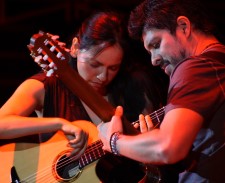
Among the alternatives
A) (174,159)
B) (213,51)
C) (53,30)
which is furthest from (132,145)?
(53,30)

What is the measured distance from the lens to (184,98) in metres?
1.48

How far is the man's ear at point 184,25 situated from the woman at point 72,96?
0.67 m

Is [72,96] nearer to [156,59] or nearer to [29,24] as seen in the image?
[156,59]

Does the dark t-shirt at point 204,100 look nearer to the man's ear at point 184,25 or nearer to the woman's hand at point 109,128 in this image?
the man's ear at point 184,25

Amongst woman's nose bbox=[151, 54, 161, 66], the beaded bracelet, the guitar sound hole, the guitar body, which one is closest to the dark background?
the guitar body

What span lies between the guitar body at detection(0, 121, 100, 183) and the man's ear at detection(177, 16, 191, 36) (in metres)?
0.77

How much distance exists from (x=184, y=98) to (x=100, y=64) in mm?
940

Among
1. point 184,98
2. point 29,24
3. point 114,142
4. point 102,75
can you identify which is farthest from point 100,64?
point 29,24

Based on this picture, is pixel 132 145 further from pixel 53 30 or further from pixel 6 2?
pixel 6 2

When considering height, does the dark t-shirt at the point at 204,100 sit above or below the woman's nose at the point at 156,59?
below

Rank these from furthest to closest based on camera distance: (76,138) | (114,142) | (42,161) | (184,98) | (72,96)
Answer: (72,96) < (42,161) < (76,138) < (114,142) < (184,98)

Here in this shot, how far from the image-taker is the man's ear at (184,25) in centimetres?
174

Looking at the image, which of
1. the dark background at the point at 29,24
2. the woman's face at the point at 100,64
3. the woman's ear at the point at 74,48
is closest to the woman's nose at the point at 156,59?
the woman's face at the point at 100,64

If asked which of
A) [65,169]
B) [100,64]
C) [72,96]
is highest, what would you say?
[100,64]
